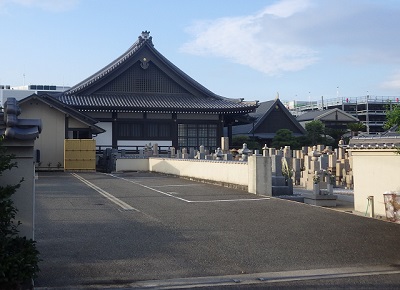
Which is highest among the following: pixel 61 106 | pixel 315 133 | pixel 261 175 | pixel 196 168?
pixel 61 106

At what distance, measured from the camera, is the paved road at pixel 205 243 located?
6.64m

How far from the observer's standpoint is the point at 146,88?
39.1 meters

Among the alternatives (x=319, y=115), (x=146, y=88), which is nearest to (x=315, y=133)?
(x=146, y=88)

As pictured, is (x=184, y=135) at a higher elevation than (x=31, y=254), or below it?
higher

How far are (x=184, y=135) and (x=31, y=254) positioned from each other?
33393mm

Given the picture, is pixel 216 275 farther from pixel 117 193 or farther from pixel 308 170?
pixel 308 170

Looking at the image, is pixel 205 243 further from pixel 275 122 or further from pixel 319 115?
pixel 319 115

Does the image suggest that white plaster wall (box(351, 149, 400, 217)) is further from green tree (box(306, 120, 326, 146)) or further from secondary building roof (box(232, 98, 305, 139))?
secondary building roof (box(232, 98, 305, 139))

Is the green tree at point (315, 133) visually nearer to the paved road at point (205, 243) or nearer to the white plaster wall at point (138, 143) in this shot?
the white plaster wall at point (138, 143)

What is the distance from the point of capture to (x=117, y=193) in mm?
17094

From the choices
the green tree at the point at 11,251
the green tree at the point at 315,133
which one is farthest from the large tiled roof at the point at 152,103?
the green tree at the point at 11,251

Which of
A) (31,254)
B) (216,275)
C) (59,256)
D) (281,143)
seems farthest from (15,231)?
(281,143)

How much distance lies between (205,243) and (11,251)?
12.1 feet

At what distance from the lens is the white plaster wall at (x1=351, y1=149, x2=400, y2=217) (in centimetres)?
1198
